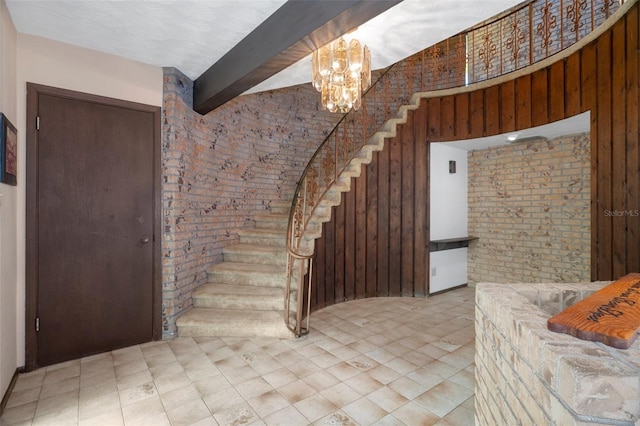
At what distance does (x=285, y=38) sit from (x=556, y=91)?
3.21 meters

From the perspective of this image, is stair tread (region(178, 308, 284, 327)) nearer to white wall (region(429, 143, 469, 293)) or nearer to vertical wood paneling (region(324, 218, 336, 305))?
vertical wood paneling (region(324, 218, 336, 305))

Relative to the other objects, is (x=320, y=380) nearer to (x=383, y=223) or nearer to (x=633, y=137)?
(x=383, y=223)

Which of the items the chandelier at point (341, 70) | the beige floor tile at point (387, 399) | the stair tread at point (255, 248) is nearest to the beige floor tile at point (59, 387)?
the stair tread at point (255, 248)

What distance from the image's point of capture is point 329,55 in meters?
2.48

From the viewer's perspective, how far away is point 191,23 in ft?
7.28

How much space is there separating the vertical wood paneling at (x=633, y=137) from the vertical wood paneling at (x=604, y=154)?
18 cm

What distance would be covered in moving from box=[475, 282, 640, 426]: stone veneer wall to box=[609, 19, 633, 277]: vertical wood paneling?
131 centimetres

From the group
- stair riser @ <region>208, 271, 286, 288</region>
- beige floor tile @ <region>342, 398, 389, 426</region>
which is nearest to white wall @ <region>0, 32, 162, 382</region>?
stair riser @ <region>208, 271, 286, 288</region>

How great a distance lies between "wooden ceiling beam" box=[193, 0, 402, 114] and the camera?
5.36ft

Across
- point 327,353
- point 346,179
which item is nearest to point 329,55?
point 346,179

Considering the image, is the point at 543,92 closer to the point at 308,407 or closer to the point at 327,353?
the point at 327,353

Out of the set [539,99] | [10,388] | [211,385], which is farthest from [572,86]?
[10,388]

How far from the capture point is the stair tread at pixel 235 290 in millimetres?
3336

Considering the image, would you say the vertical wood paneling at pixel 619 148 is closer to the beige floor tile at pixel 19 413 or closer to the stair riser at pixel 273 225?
the stair riser at pixel 273 225
